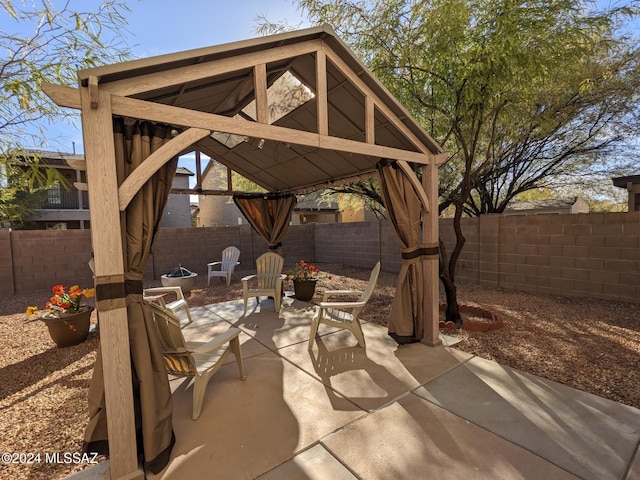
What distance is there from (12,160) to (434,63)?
15.3 feet

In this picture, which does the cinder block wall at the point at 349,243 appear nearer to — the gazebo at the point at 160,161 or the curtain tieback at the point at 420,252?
the curtain tieback at the point at 420,252

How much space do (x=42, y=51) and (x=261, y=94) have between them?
2422mm

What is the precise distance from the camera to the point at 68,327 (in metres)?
3.50

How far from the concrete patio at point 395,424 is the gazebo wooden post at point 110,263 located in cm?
20

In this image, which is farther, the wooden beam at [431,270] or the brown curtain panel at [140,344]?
the wooden beam at [431,270]

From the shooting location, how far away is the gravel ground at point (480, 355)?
2082 mm

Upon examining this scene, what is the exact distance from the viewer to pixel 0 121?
3.02m

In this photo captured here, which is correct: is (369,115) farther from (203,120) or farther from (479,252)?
(479,252)

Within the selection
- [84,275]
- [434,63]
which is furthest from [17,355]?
[434,63]

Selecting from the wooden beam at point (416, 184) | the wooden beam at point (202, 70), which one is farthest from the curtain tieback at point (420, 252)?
the wooden beam at point (202, 70)

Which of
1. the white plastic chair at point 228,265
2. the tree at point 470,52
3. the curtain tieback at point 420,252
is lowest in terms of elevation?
the white plastic chair at point 228,265

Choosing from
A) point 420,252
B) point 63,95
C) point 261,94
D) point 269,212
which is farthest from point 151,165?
point 269,212

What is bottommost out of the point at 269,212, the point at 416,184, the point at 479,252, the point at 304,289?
the point at 304,289

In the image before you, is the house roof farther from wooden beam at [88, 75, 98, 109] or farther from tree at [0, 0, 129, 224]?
tree at [0, 0, 129, 224]
